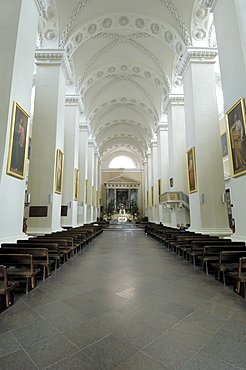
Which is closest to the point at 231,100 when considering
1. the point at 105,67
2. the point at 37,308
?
the point at 37,308

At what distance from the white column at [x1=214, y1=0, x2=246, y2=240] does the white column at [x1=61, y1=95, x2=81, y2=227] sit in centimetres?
840

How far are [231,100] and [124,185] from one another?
26.2 metres

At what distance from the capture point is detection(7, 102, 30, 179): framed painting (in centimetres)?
466

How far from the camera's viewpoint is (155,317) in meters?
2.40

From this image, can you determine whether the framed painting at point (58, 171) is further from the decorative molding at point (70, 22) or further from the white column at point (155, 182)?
the white column at point (155, 182)

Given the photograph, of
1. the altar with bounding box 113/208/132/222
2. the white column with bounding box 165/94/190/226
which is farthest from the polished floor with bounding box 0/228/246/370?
the altar with bounding box 113/208/132/222

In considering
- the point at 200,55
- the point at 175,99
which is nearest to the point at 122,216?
the point at 175,99

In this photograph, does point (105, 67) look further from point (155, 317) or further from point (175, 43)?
point (155, 317)

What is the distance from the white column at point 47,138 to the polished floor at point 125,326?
4.68m

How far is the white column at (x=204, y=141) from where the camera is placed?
25.0ft

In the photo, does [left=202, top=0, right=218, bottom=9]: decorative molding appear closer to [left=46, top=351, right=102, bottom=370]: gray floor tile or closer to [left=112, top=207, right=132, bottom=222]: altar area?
[left=46, top=351, right=102, bottom=370]: gray floor tile

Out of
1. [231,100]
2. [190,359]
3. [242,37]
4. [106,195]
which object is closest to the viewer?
[190,359]

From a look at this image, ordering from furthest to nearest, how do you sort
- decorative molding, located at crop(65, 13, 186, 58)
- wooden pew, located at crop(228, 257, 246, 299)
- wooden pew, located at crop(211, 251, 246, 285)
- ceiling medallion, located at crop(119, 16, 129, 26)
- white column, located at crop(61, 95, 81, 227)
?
white column, located at crop(61, 95, 81, 227) → ceiling medallion, located at crop(119, 16, 129, 26) → decorative molding, located at crop(65, 13, 186, 58) → wooden pew, located at crop(211, 251, 246, 285) → wooden pew, located at crop(228, 257, 246, 299)

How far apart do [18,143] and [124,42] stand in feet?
35.9
